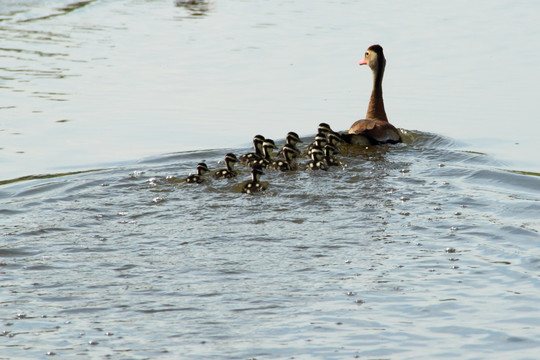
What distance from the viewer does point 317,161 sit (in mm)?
10195

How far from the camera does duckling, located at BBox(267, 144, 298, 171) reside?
10.1m

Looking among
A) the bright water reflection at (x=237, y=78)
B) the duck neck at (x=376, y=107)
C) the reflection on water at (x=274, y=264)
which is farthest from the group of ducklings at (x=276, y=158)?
the duck neck at (x=376, y=107)

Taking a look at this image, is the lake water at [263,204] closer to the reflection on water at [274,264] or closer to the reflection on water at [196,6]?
the reflection on water at [274,264]

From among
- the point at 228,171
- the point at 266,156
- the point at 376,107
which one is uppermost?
the point at 376,107

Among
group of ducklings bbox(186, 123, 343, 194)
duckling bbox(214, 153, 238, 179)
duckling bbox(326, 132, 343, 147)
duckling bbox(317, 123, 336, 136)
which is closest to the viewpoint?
group of ducklings bbox(186, 123, 343, 194)

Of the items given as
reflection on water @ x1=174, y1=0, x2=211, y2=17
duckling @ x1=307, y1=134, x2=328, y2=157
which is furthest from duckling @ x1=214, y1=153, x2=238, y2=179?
reflection on water @ x1=174, y1=0, x2=211, y2=17

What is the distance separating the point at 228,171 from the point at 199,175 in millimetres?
349

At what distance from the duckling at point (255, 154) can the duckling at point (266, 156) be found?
0.04 m

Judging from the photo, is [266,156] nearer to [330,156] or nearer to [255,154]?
[255,154]

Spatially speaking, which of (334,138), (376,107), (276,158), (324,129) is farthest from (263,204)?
(376,107)

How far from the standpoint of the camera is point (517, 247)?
7500 millimetres

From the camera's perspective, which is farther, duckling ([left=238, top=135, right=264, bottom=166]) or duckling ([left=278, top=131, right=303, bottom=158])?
duckling ([left=278, top=131, right=303, bottom=158])

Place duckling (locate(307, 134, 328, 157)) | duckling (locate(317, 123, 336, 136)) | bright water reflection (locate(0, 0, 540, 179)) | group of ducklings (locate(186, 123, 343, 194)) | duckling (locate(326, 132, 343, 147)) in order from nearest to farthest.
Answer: group of ducklings (locate(186, 123, 343, 194)) < duckling (locate(307, 134, 328, 157)) < duckling (locate(326, 132, 343, 147)) < duckling (locate(317, 123, 336, 136)) < bright water reflection (locate(0, 0, 540, 179))

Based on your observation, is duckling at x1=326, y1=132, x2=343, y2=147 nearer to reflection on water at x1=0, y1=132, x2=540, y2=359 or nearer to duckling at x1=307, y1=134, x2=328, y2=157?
duckling at x1=307, y1=134, x2=328, y2=157
